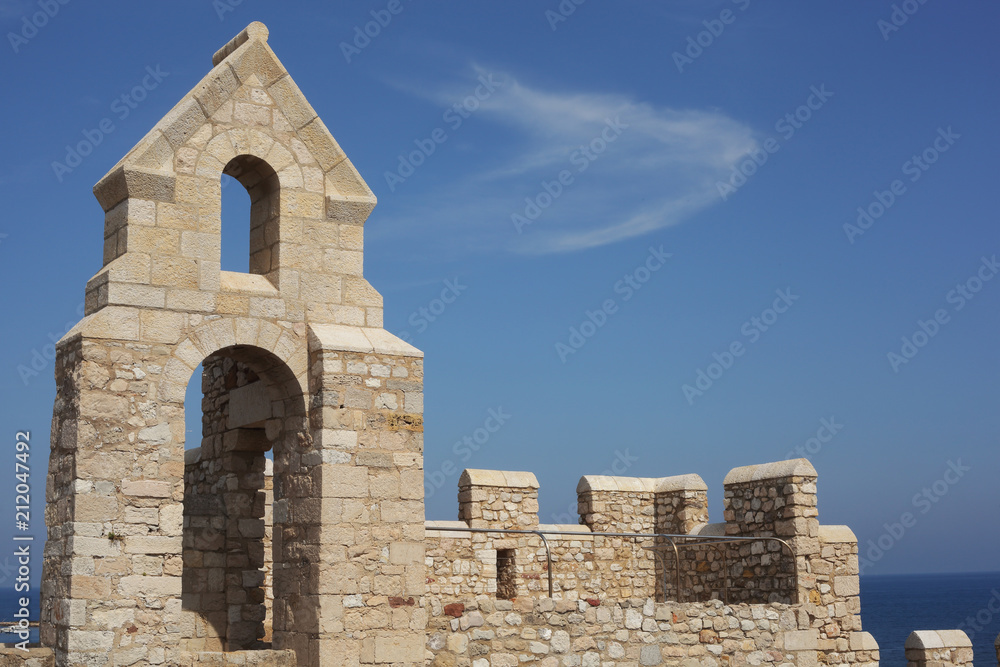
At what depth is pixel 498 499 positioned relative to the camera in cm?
1389

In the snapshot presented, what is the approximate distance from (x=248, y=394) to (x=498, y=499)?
4.32 metres

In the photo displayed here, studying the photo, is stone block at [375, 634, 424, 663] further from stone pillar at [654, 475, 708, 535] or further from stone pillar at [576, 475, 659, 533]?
stone pillar at [654, 475, 708, 535]

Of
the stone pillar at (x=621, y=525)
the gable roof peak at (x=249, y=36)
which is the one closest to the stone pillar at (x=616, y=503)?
the stone pillar at (x=621, y=525)

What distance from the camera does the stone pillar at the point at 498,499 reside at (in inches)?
541

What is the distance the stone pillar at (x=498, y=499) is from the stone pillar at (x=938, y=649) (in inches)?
197

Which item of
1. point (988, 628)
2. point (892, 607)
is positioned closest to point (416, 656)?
point (988, 628)

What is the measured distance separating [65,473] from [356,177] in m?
3.83

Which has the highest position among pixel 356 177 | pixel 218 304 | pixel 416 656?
pixel 356 177

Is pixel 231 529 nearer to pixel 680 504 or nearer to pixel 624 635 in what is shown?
pixel 624 635

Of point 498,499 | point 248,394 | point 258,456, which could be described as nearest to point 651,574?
point 498,499

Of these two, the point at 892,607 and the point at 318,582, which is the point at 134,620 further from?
the point at 892,607

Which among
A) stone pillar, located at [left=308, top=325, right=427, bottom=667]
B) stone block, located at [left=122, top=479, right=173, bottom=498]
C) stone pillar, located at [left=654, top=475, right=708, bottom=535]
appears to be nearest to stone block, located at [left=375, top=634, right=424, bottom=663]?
stone pillar, located at [left=308, top=325, right=427, bottom=667]

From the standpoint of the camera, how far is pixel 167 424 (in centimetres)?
905

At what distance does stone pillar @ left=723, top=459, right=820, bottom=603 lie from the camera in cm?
1300
